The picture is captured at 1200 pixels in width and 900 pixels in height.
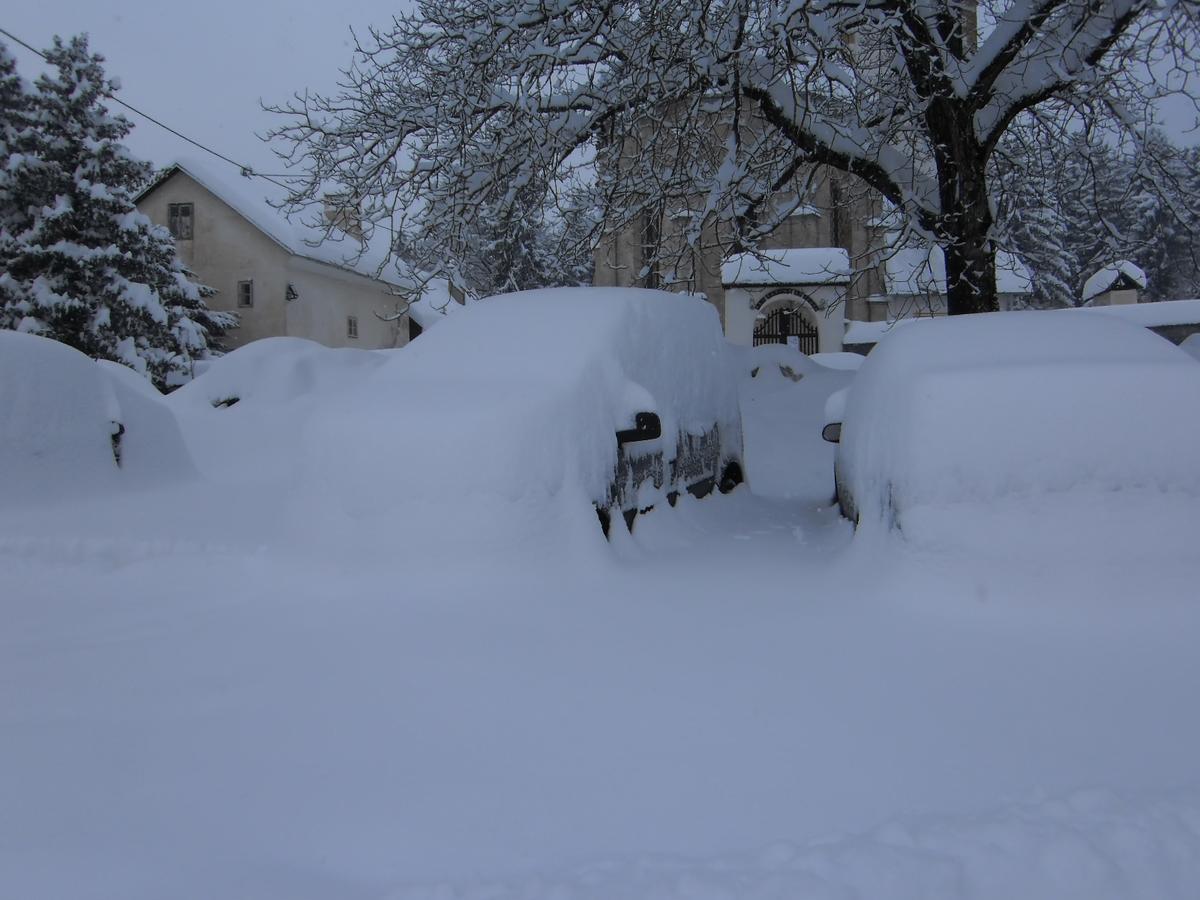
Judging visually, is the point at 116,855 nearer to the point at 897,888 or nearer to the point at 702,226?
the point at 897,888

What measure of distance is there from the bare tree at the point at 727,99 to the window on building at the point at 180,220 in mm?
17577

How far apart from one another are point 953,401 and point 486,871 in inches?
Result: 111

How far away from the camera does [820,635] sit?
338 centimetres

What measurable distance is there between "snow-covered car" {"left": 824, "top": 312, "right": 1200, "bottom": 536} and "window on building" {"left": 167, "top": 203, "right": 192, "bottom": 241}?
26.0m

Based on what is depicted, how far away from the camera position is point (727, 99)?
8.88m

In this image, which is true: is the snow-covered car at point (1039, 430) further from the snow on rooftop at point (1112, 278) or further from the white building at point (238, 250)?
the snow on rooftop at point (1112, 278)

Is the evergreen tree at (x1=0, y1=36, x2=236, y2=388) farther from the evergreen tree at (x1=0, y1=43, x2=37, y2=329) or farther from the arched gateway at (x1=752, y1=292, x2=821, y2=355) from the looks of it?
the arched gateway at (x1=752, y1=292, x2=821, y2=355)

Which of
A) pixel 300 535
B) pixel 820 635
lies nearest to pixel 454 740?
pixel 820 635

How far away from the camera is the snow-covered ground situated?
Answer: 6.33 feet

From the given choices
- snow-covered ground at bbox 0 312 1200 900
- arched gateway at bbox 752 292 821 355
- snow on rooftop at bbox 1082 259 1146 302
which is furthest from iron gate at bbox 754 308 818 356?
snow-covered ground at bbox 0 312 1200 900

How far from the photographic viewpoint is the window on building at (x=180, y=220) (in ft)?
82.0

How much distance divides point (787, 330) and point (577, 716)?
25.6 m

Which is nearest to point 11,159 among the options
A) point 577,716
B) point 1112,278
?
point 577,716

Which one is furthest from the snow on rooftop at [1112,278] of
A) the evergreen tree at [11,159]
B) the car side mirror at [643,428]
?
the evergreen tree at [11,159]
